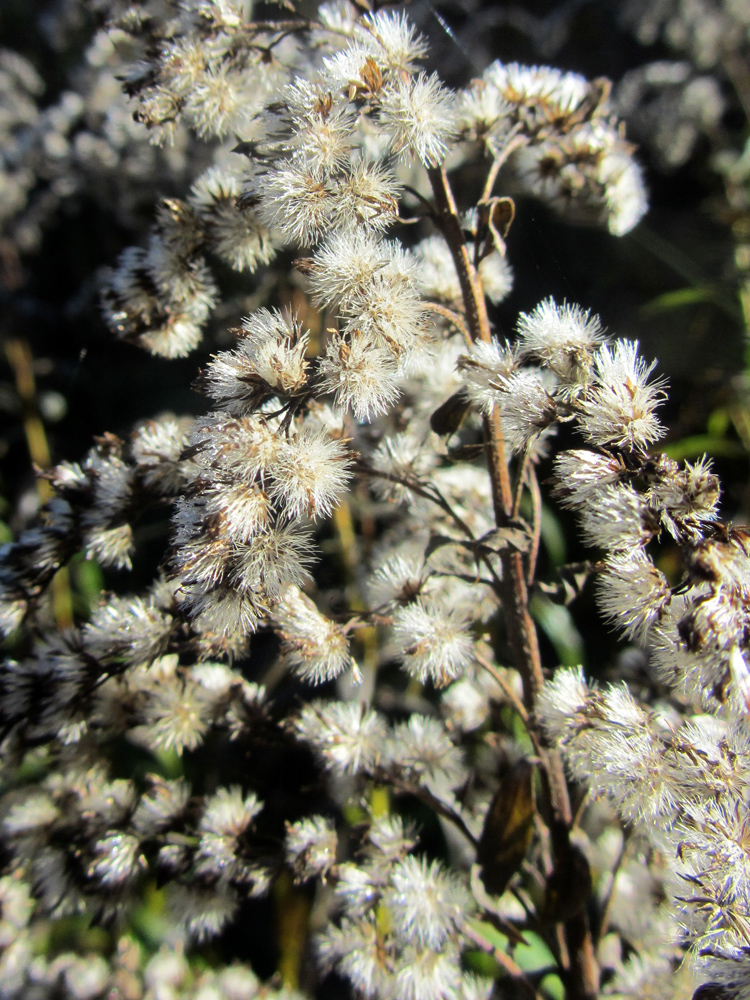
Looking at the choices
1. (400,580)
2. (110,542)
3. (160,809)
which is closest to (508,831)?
(400,580)

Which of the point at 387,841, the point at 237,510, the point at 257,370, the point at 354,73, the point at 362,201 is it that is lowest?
the point at 387,841

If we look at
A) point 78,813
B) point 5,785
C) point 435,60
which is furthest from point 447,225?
point 5,785

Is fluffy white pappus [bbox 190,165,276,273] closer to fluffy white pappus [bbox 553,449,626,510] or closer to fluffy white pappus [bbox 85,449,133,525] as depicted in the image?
fluffy white pappus [bbox 85,449,133,525]

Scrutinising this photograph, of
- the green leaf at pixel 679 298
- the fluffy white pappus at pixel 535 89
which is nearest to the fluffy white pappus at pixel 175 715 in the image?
the fluffy white pappus at pixel 535 89

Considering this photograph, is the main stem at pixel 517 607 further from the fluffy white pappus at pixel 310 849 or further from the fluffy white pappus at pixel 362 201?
the fluffy white pappus at pixel 310 849

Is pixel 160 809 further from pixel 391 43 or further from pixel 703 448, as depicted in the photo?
pixel 703 448

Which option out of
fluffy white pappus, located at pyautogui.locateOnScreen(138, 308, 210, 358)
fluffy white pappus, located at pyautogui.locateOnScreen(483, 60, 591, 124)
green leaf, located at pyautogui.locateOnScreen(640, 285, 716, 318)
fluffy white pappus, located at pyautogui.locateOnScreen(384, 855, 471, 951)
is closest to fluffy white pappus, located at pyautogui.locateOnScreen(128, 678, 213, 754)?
fluffy white pappus, located at pyautogui.locateOnScreen(384, 855, 471, 951)
